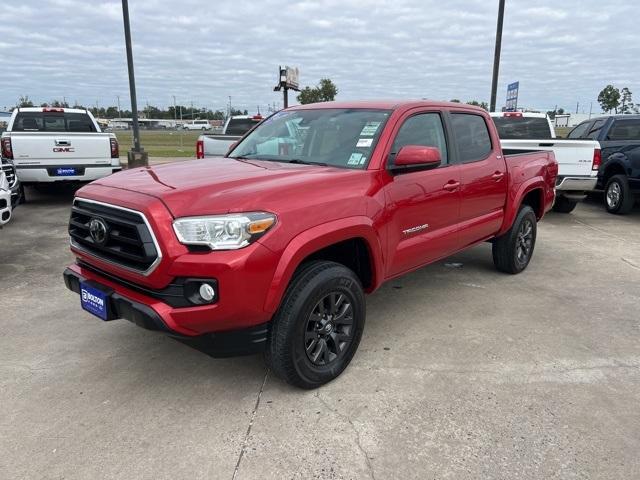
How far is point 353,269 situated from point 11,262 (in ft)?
14.7

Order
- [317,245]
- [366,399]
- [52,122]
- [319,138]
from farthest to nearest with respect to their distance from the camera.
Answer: [52,122] < [319,138] < [366,399] < [317,245]

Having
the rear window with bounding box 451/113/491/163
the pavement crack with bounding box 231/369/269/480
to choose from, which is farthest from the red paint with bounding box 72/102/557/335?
the pavement crack with bounding box 231/369/269/480

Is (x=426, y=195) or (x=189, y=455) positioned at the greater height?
(x=426, y=195)

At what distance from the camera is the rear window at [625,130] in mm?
9727

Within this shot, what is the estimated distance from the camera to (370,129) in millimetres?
3721

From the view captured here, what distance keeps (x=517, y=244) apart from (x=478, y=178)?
4.43ft

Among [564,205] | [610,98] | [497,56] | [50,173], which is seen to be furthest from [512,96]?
[610,98]

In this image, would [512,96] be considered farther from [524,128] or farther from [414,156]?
[414,156]

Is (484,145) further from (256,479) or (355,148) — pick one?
(256,479)

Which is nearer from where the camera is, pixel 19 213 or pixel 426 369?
pixel 426 369

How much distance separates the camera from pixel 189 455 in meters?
2.60

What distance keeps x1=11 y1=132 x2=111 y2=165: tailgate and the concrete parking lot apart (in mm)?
4501

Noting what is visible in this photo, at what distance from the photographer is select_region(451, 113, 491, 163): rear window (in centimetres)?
453

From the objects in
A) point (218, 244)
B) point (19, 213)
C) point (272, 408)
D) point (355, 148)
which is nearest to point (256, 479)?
point (272, 408)
